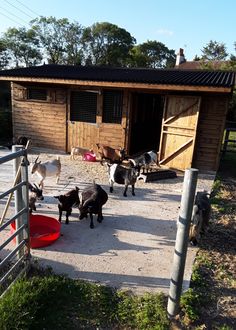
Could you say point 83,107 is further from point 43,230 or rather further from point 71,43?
point 71,43

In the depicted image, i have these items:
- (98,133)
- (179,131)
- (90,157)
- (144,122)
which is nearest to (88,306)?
(179,131)

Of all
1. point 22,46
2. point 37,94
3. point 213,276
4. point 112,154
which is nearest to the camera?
point 213,276

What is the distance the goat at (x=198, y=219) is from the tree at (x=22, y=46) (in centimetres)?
4829

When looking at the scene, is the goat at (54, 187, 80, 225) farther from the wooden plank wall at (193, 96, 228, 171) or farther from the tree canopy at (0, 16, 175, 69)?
the tree canopy at (0, 16, 175, 69)

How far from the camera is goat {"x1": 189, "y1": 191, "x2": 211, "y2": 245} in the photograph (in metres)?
4.33

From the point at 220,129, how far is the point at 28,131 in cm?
650

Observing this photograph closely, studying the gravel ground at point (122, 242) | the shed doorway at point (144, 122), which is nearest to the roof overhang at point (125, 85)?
the shed doorway at point (144, 122)

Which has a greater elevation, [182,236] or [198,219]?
[182,236]

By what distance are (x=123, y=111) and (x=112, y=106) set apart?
0.44 meters

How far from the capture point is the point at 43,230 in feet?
14.9

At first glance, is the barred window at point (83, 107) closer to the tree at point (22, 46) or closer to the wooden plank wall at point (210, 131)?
the wooden plank wall at point (210, 131)

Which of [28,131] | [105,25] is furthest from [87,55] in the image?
[28,131]

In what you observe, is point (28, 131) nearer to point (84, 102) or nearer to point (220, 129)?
point (84, 102)

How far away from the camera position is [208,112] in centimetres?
828
